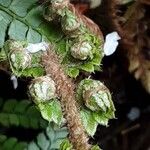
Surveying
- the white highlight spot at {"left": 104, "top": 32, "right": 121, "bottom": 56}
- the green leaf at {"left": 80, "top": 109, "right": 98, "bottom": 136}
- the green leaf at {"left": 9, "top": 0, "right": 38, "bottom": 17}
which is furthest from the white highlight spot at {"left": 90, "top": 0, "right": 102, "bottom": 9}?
the green leaf at {"left": 80, "top": 109, "right": 98, "bottom": 136}

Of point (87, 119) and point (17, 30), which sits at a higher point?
point (17, 30)

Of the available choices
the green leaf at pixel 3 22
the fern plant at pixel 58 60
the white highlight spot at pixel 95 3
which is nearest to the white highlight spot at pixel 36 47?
the fern plant at pixel 58 60

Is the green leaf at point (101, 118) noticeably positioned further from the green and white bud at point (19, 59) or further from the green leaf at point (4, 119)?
the green leaf at point (4, 119)

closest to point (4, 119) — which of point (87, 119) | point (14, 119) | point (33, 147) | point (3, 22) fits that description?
point (14, 119)

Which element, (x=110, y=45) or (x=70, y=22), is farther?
(x=110, y=45)

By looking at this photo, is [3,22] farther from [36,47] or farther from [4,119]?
[4,119]

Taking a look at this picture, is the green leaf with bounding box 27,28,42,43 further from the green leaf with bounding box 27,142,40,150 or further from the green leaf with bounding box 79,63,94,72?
the green leaf with bounding box 27,142,40,150

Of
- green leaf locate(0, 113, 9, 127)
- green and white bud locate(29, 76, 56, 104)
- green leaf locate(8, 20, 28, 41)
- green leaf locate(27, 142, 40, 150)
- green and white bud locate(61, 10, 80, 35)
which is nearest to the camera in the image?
green and white bud locate(29, 76, 56, 104)

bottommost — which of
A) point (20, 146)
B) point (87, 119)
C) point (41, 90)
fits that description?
point (20, 146)

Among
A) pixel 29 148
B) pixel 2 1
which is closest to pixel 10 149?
pixel 29 148
